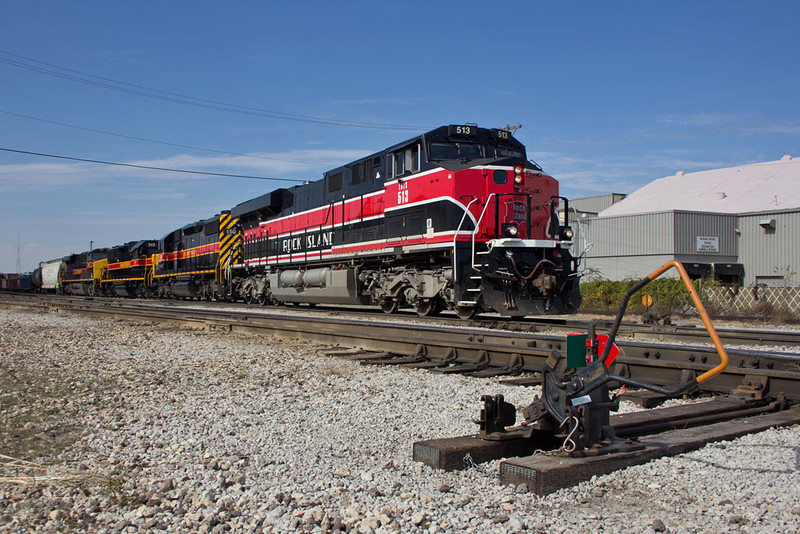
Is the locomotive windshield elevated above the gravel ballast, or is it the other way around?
the locomotive windshield

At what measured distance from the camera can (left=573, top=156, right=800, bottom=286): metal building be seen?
3059 centimetres

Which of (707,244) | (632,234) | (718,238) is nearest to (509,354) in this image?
(632,234)

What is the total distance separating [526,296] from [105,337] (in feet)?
24.4

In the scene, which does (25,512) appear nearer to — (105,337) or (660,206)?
(105,337)

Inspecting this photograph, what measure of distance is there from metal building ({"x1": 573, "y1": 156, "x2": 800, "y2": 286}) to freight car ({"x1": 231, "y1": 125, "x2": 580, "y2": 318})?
1635 cm

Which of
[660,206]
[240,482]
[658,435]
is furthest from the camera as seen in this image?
[660,206]

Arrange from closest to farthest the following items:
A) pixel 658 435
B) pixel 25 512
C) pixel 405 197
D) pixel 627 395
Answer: pixel 25 512, pixel 658 435, pixel 627 395, pixel 405 197

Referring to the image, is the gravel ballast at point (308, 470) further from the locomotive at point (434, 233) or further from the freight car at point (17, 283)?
the freight car at point (17, 283)

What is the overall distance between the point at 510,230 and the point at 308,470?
7.88 m

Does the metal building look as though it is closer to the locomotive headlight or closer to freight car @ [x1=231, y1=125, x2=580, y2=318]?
freight car @ [x1=231, y1=125, x2=580, y2=318]

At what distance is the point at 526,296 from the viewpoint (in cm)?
1084

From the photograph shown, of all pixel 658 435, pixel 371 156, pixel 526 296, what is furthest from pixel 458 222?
pixel 658 435

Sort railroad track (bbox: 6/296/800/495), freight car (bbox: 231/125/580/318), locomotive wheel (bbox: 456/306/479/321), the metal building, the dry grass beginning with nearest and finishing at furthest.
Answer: railroad track (bbox: 6/296/800/495), the dry grass, freight car (bbox: 231/125/580/318), locomotive wheel (bbox: 456/306/479/321), the metal building

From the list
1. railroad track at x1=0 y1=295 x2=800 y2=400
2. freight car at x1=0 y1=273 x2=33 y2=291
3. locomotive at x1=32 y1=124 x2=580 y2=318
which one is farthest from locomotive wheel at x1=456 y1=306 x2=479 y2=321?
freight car at x1=0 y1=273 x2=33 y2=291
